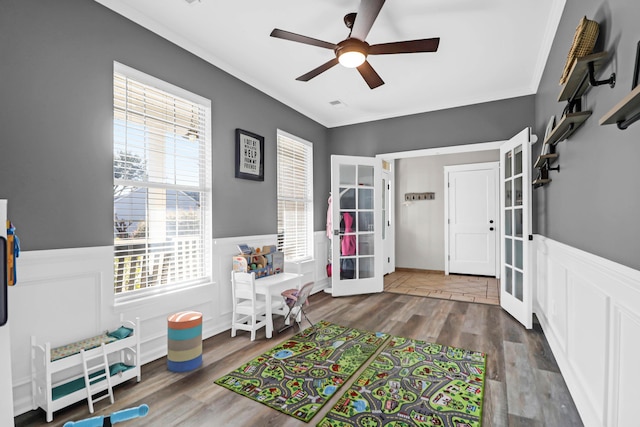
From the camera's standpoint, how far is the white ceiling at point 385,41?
8.20 ft

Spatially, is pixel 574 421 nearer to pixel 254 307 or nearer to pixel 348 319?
pixel 348 319

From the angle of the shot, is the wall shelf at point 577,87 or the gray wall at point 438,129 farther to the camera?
the gray wall at point 438,129

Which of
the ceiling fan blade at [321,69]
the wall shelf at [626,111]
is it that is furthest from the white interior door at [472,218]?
the wall shelf at [626,111]

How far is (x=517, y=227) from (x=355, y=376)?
8.37 ft

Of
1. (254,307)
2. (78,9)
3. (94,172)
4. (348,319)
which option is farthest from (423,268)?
(78,9)

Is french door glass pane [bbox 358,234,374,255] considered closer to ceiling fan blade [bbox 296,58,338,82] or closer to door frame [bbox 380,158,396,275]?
door frame [bbox 380,158,396,275]

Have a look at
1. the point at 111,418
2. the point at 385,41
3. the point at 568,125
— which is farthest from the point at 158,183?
the point at 568,125

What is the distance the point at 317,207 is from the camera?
17.0ft

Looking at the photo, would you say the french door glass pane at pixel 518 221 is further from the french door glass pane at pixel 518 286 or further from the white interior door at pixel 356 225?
the white interior door at pixel 356 225

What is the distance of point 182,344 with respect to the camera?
2.47 meters

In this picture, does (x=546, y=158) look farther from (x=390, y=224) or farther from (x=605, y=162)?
(x=390, y=224)

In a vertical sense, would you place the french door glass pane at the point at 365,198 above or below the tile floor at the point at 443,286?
above

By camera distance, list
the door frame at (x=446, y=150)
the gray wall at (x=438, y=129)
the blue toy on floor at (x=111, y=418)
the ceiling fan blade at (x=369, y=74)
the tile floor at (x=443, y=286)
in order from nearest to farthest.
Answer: the blue toy on floor at (x=111, y=418)
the ceiling fan blade at (x=369, y=74)
the gray wall at (x=438, y=129)
the door frame at (x=446, y=150)
the tile floor at (x=443, y=286)

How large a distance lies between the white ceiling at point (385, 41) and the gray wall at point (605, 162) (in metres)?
0.54
